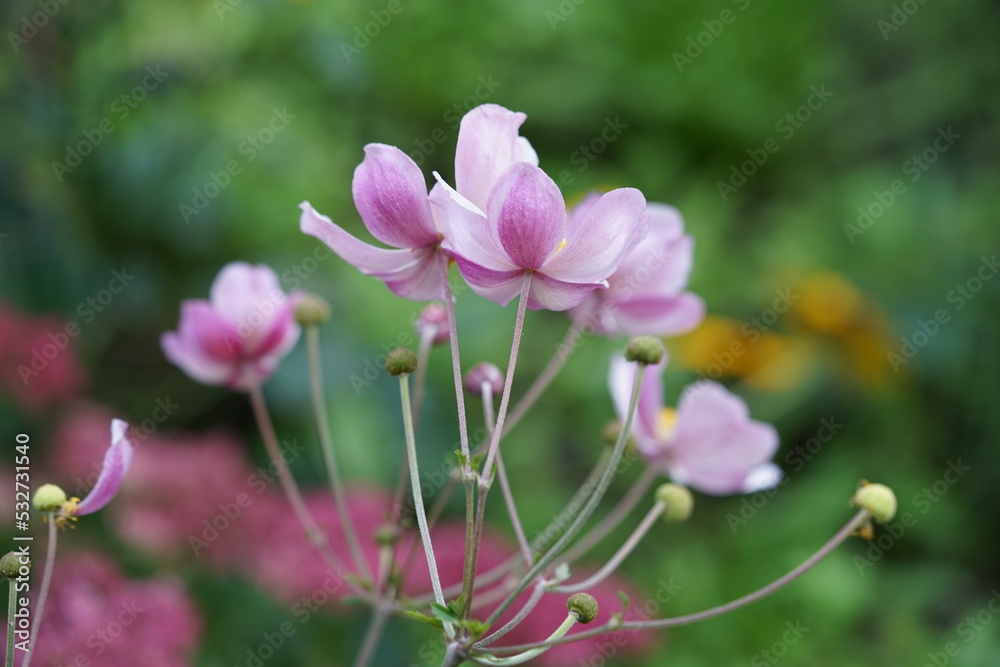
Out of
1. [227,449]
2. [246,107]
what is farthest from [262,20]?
[227,449]

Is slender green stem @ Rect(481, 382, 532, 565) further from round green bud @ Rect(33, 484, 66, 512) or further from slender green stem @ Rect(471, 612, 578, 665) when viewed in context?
round green bud @ Rect(33, 484, 66, 512)

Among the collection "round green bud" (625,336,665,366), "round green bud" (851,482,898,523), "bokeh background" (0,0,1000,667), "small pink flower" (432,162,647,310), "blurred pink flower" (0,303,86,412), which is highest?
"small pink flower" (432,162,647,310)

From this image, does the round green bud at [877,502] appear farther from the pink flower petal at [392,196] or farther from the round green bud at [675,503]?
the pink flower petal at [392,196]

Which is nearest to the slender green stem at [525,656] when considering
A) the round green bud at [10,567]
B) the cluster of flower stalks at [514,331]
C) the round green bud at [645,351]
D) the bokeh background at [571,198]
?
the cluster of flower stalks at [514,331]

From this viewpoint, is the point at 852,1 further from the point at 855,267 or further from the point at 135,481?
the point at 135,481

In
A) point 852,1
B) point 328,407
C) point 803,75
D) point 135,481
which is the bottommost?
point 328,407

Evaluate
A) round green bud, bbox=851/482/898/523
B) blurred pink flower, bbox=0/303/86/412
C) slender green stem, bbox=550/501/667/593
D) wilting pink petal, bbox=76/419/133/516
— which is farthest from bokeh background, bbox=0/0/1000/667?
round green bud, bbox=851/482/898/523

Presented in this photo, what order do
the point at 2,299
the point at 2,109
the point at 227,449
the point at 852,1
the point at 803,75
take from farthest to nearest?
the point at 852,1 < the point at 803,75 < the point at 2,109 < the point at 2,299 < the point at 227,449
